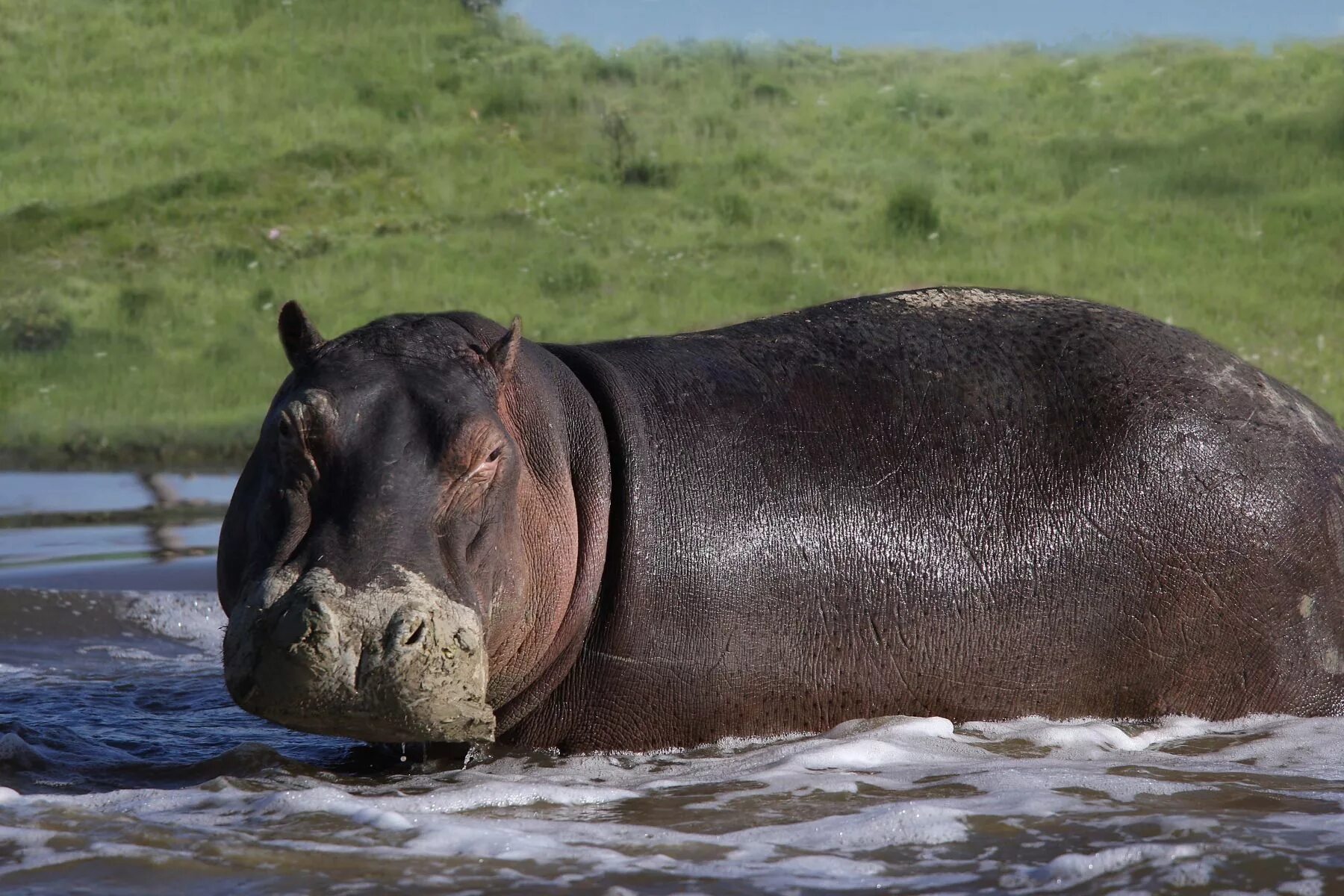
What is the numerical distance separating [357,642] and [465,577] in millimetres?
400

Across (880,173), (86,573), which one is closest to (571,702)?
(86,573)

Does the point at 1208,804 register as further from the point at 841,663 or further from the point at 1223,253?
the point at 1223,253

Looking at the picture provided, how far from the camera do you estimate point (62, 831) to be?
3.83 m

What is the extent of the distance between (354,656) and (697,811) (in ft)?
3.10

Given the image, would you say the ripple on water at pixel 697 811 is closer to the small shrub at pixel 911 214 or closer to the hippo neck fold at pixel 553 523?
the hippo neck fold at pixel 553 523

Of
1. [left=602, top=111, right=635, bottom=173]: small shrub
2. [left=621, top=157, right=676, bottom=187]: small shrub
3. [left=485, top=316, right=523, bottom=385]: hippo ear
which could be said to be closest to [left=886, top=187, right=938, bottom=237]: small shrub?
[left=621, top=157, right=676, bottom=187]: small shrub

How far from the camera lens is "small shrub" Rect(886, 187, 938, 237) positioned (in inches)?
784

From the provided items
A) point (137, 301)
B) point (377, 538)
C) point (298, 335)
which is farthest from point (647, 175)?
point (377, 538)

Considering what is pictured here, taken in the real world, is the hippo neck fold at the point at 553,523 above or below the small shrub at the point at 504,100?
below

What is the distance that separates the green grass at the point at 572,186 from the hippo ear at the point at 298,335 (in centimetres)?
1041

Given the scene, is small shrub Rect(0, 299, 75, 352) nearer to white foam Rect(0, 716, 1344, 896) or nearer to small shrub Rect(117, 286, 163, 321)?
small shrub Rect(117, 286, 163, 321)

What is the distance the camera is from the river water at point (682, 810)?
3.50 metres

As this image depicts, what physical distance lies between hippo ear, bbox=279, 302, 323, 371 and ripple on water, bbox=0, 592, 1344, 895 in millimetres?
1173

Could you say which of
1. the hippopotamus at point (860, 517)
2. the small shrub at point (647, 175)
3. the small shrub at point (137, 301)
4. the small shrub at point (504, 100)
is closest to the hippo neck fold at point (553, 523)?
the hippopotamus at point (860, 517)
